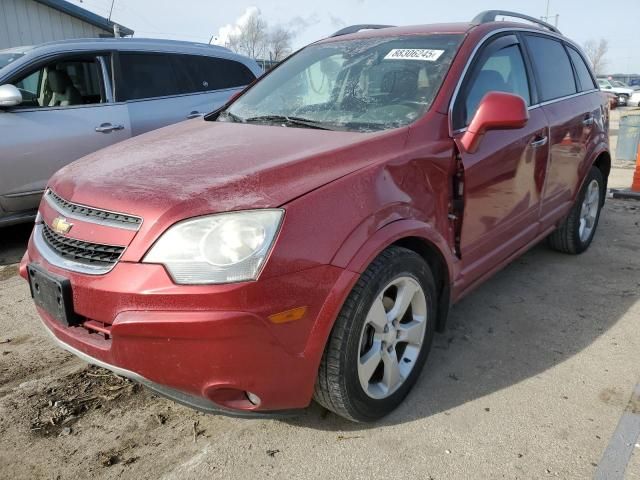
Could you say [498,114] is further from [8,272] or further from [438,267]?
[8,272]

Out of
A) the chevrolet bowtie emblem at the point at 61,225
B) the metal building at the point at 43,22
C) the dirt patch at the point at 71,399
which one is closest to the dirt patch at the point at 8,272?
the dirt patch at the point at 71,399

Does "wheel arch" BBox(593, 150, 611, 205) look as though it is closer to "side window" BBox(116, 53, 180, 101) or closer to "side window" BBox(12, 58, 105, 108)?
"side window" BBox(116, 53, 180, 101)

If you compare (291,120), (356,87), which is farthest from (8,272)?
(356,87)

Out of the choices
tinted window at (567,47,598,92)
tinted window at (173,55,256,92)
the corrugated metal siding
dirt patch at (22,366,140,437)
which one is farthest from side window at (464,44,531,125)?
the corrugated metal siding

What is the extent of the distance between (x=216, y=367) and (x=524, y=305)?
2426mm

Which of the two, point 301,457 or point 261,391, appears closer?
point 261,391

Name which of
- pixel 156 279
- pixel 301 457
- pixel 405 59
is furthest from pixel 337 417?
pixel 405 59

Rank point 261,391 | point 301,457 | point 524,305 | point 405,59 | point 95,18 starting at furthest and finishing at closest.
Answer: point 95,18 < point 524,305 < point 405,59 < point 301,457 < point 261,391

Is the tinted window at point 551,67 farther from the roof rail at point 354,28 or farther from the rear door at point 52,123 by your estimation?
the rear door at point 52,123

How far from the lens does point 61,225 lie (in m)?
2.13

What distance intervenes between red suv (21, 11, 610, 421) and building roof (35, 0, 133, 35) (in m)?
12.5

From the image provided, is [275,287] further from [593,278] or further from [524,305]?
[593,278]

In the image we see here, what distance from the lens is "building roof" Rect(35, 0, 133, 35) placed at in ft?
43.0

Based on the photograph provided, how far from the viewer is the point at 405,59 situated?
2.89 metres
